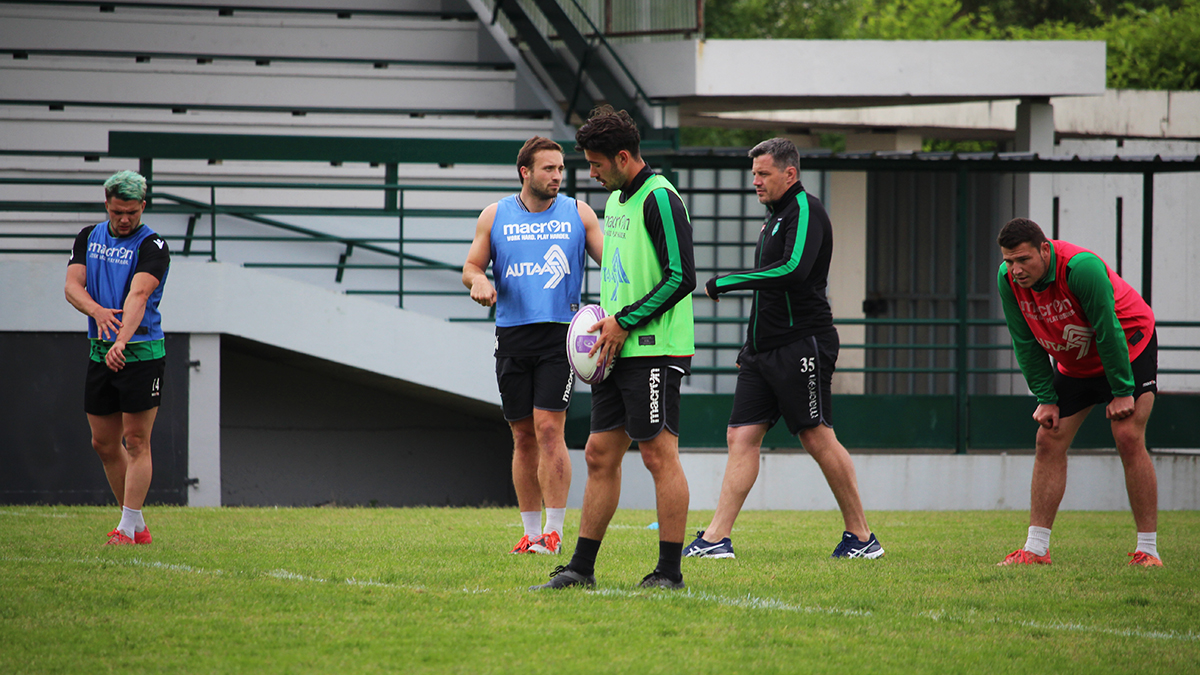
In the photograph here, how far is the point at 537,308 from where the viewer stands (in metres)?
6.58

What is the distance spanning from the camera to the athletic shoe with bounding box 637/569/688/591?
197 inches

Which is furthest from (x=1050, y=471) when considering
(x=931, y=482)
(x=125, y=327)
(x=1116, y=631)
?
(x=931, y=482)

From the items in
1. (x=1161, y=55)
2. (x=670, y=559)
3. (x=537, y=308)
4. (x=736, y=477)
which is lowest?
(x=670, y=559)

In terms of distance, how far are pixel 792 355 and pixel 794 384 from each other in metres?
0.16

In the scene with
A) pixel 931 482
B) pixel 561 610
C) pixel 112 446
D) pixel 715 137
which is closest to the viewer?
pixel 561 610

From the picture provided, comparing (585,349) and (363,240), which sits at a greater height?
(363,240)

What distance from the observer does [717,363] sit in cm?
1521

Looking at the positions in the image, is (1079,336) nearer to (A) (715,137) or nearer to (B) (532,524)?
(B) (532,524)

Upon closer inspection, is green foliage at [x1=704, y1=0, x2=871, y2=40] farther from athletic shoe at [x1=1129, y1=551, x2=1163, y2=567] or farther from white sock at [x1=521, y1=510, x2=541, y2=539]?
athletic shoe at [x1=1129, y1=551, x2=1163, y2=567]

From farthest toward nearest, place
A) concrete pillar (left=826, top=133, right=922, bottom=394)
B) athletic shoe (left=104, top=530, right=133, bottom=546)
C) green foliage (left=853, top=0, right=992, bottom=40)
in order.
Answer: green foliage (left=853, top=0, right=992, bottom=40)
concrete pillar (left=826, top=133, right=922, bottom=394)
athletic shoe (left=104, top=530, right=133, bottom=546)

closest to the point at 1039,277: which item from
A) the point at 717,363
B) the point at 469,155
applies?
the point at 469,155

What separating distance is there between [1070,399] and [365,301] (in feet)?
25.0

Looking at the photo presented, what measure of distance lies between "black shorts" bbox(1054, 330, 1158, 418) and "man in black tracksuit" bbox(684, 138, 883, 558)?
116cm

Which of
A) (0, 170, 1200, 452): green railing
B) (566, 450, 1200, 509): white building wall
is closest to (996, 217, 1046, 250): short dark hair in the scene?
(0, 170, 1200, 452): green railing
